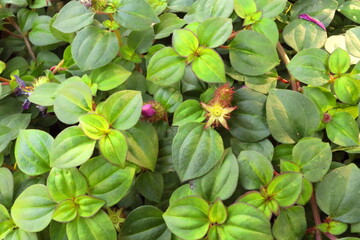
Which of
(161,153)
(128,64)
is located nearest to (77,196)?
(161,153)

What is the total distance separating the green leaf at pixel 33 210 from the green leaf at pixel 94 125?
13cm

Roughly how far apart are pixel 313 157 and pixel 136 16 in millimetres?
441

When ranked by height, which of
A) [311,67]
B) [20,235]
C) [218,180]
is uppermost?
[311,67]

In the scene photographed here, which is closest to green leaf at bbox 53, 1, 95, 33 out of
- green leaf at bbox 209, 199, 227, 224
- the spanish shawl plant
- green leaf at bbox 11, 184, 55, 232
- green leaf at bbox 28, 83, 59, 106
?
the spanish shawl plant

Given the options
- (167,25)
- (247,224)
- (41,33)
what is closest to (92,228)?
(247,224)

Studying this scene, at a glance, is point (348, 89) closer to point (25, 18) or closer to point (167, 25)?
point (167, 25)

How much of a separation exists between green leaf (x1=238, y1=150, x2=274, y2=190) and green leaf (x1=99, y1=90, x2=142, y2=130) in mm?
213

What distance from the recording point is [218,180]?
683 mm

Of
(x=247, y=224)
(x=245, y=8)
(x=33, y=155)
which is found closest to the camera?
(x=247, y=224)

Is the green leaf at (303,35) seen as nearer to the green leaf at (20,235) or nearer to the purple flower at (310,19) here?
the purple flower at (310,19)

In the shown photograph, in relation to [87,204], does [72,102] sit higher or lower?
higher

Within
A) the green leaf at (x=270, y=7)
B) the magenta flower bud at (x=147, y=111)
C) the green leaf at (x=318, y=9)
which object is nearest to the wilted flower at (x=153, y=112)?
the magenta flower bud at (x=147, y=111)

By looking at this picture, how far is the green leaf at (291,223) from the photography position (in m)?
0.65

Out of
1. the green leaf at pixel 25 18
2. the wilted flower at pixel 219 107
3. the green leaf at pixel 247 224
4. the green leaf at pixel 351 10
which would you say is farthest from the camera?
the green leaf at pixel 25 18
